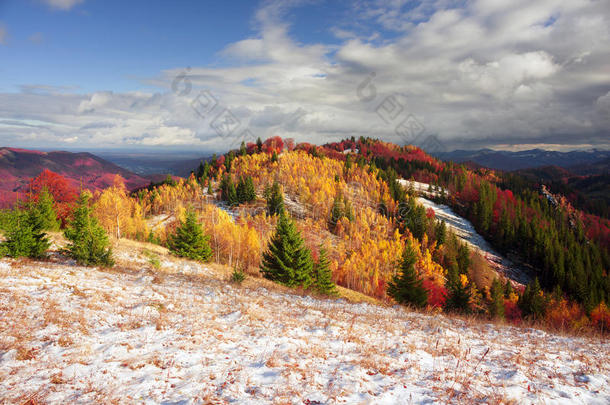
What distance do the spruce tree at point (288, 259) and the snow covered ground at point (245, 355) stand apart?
20.6m

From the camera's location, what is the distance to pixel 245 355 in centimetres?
833

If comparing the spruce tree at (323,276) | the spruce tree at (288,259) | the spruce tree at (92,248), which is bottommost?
the spruce tree at (323,276)

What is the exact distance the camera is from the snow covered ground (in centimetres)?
639

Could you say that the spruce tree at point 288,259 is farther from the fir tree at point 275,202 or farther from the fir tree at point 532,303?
the fir tree at point 275,202

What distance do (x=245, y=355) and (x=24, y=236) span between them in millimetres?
19066

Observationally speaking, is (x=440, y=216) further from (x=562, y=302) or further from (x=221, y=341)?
(x=221, y=341)

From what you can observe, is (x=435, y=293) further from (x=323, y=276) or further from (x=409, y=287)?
(x=323, y=276)

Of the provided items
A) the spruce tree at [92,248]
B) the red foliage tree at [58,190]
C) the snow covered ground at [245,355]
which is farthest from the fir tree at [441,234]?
the red foliage tree at [58,190]

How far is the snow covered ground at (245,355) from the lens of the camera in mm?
6391

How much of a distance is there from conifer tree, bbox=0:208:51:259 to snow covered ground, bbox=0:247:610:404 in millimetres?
4958

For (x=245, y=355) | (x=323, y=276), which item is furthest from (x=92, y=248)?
(x=323, y=276)

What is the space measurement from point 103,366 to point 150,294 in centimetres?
699

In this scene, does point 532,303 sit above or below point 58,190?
below

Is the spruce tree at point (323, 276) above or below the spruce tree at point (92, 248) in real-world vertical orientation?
below
